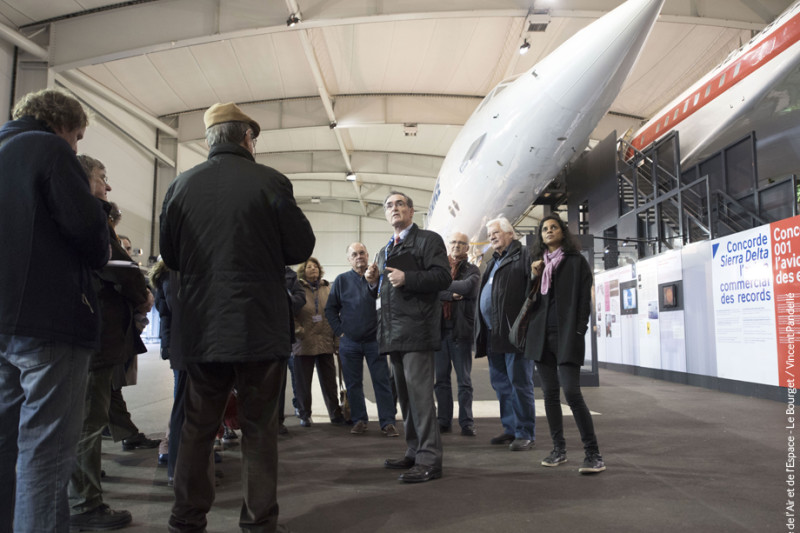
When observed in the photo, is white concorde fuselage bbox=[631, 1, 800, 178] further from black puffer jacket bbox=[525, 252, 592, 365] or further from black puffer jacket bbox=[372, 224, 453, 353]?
black puffer jacket bbox=[372, 224, 453, 353]

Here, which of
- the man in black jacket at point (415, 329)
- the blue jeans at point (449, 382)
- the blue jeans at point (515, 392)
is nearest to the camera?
the man in black jacket at point (415, 329)

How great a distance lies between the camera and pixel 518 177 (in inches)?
298

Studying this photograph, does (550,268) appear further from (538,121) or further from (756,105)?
(756,105)

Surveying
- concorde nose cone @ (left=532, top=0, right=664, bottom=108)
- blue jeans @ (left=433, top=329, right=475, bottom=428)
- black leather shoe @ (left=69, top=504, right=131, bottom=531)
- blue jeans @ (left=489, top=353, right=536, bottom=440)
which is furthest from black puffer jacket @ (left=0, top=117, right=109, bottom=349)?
concorde nose cone @ (left=532, top=0, right=664, bottom=108)

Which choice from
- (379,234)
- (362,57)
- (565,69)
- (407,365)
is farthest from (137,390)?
(379,234)

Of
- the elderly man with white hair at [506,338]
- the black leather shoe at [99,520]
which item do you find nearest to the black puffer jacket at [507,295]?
the elderly man with white hair at [506,338]

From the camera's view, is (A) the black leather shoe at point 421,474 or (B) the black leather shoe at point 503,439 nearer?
(A) the black leather shoe at point 421,474

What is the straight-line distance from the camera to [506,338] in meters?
3.98

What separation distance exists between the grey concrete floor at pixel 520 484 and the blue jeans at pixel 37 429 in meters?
0.78

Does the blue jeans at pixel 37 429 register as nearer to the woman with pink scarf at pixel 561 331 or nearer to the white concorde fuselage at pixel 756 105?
the woman with pink scarf at pixel 561 331

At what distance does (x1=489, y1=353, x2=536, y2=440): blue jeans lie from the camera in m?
3.76

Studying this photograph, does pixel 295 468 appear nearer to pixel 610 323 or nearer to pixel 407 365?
pixel 407 365

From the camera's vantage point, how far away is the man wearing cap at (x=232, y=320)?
6.29ft

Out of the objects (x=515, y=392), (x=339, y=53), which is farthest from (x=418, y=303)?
(x=339, y=53)
